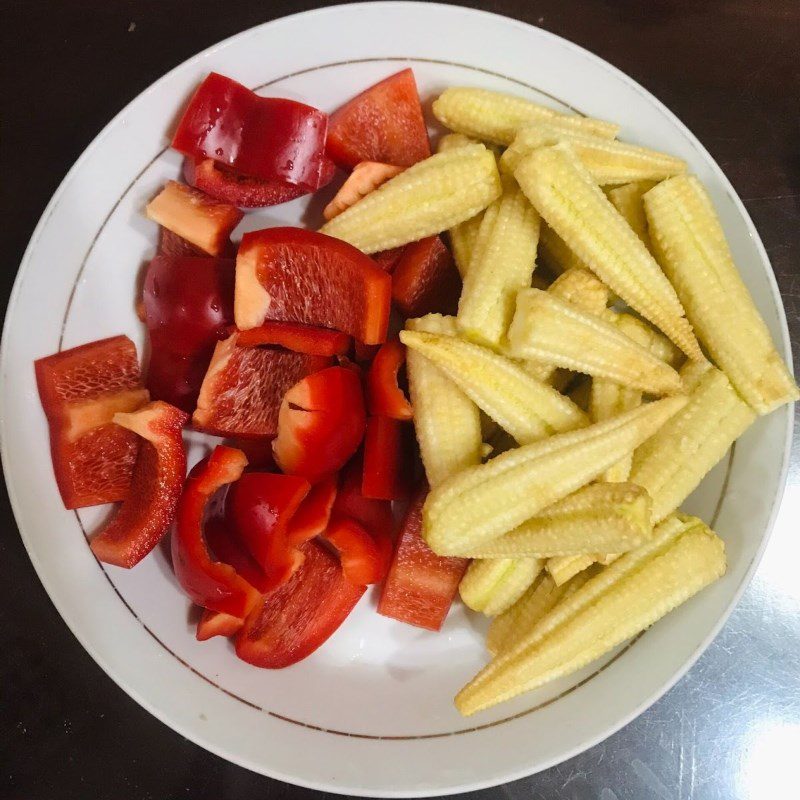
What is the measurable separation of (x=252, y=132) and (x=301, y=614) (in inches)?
36.3

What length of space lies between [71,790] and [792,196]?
210cm

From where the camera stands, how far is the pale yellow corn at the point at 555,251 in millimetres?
1327

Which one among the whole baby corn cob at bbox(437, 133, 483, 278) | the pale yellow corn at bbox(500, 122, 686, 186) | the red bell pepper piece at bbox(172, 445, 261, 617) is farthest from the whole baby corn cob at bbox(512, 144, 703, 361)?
the red bell pepper piece at bbox(172, 445, 261, 617)

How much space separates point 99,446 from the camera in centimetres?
131

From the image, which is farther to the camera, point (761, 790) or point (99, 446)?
point (761, 790)

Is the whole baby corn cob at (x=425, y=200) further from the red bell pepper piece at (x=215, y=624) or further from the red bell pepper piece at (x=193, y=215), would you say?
the red bell pepper piece at (x=215, y=624)

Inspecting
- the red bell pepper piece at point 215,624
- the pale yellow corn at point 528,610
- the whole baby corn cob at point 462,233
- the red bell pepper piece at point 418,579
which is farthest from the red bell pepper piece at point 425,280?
the red bell pepper piece at point 215,624

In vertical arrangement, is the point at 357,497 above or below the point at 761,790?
above

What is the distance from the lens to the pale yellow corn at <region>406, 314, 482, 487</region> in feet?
4.10

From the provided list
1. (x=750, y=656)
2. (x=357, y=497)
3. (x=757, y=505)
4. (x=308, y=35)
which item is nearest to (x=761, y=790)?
(x=750, y=656)

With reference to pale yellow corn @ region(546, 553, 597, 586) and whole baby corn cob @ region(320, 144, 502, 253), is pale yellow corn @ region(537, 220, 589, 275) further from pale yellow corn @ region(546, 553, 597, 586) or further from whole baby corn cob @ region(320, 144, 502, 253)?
pale yellow corn @ region(546, 553, 597, 586)

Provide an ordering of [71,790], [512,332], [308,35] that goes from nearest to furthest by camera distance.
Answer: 1. [512,332]
2. [308,35]
3. [71,790]

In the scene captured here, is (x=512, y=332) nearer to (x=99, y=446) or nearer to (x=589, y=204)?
(x=589, y=204)

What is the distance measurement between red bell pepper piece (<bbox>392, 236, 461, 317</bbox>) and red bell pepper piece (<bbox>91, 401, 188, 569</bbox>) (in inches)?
18.6
